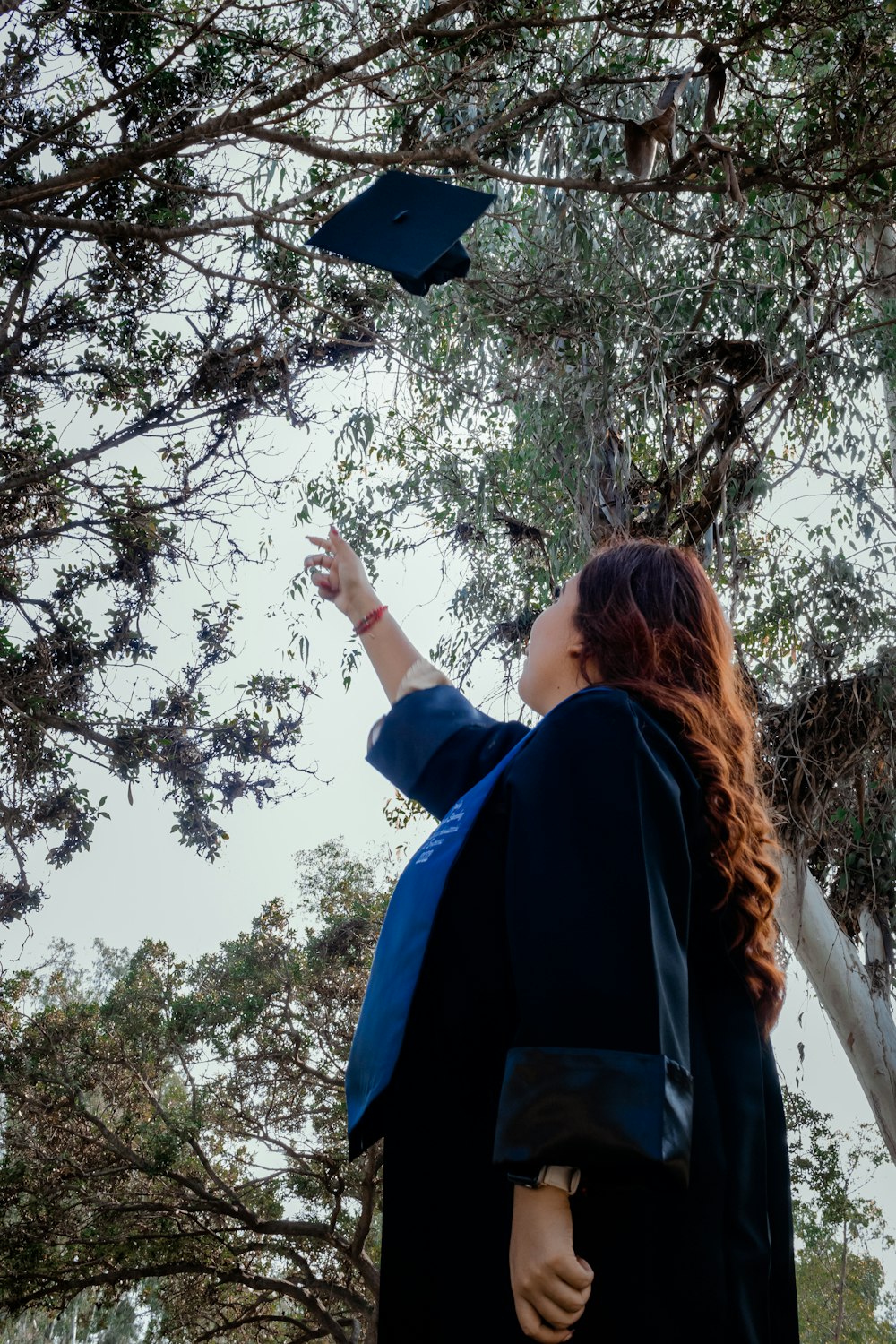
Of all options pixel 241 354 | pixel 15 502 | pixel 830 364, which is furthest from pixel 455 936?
pixel 830 364

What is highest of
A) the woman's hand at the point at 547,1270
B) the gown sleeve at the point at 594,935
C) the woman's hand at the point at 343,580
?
the woman's hand at the point at 343,580

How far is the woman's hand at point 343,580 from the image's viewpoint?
1.46 meters

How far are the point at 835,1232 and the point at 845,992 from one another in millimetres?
3813

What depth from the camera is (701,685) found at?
1.15 m

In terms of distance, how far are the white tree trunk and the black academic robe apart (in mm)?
3848

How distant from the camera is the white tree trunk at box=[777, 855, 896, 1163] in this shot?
15.3 feet

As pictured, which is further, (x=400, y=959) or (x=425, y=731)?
(x=425, y=731)

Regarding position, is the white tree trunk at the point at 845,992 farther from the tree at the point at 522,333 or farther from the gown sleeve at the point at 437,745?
the gown sleeve at the point at 437,745

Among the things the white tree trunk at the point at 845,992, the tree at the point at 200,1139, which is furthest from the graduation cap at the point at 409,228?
the tree at the point at 200,1139

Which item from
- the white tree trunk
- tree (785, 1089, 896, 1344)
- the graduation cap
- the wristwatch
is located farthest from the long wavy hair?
tree (785, 1089, 896, 1344)

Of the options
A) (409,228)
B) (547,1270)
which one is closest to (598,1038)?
(547,1270)

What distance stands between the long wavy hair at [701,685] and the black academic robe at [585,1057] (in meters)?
0.02

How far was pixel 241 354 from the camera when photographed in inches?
117

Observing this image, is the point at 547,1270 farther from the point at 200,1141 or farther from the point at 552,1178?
the point at 200,1141
